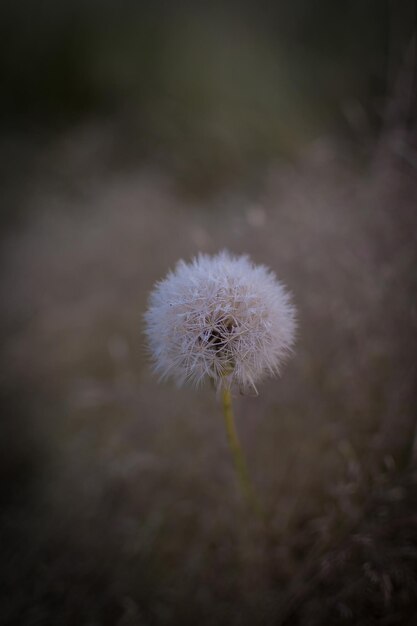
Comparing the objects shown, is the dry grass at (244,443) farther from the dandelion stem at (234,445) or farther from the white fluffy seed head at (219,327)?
the white fluffy seed head at (219,327)

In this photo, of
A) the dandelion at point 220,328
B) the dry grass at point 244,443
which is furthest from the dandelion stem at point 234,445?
the dry grass at point 244,443

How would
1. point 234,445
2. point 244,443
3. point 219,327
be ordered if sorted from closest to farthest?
point 219,327 < point 234,445 < point 244,443

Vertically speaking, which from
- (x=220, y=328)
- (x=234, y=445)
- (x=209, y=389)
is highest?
(x=209, y=389)

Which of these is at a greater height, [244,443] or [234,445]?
[244,443]

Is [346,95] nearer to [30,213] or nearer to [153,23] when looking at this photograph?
[153,23]

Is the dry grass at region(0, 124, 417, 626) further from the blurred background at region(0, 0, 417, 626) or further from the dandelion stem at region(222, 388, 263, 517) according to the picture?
the dandelion stem at region(222, 388, 263, 517)

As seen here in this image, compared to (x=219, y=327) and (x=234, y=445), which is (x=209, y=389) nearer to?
(x=234, y=445)

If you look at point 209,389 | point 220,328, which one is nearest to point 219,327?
point 220,328
